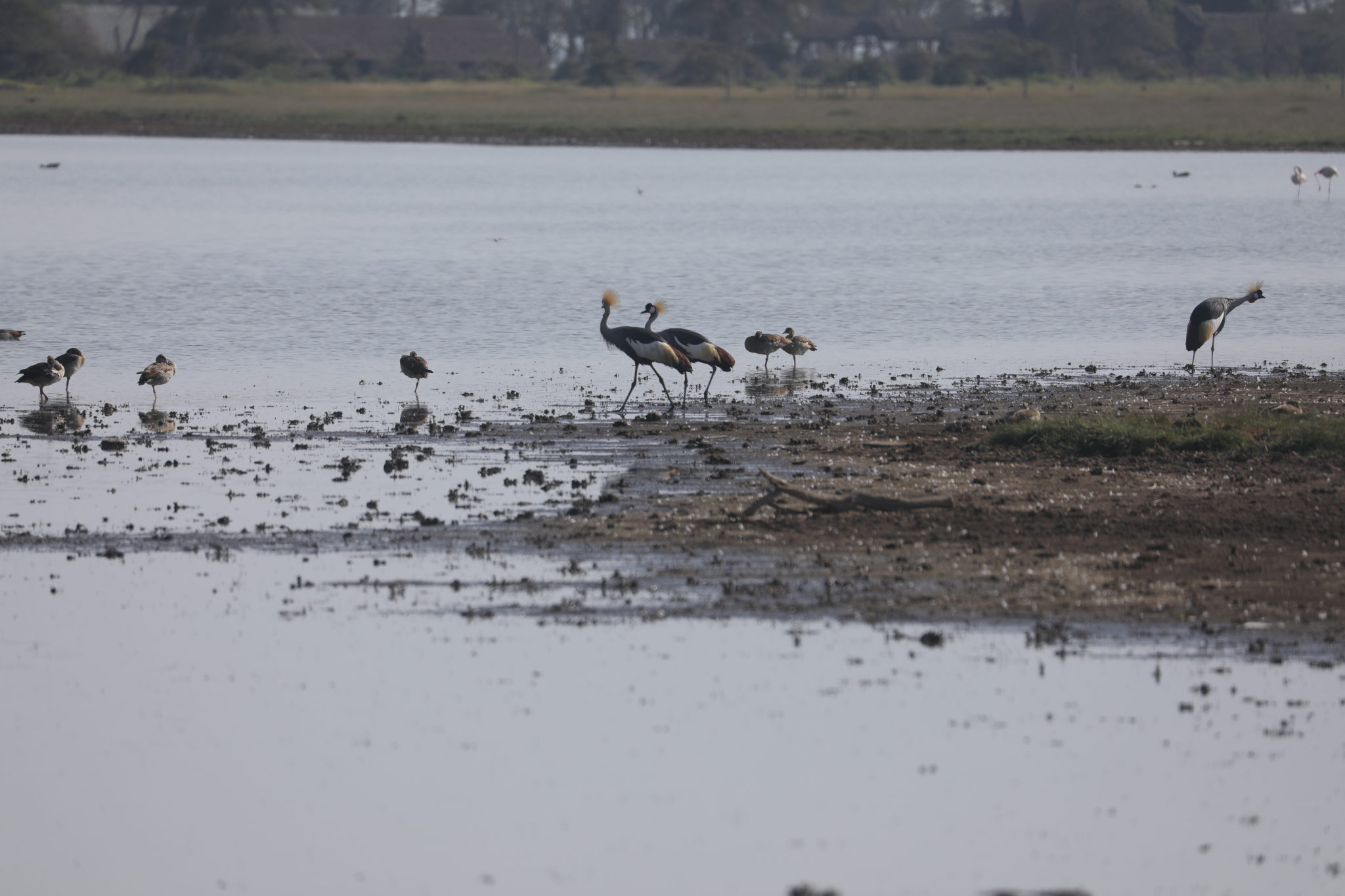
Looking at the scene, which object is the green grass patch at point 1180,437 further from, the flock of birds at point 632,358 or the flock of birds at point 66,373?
the flock of birds at point 66,373

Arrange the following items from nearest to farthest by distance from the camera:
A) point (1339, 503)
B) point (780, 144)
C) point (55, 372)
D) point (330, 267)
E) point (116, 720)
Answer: point (116, 720) → point (1339, 503) → point (55, 372) → point (330, 267) → point (780, 144)

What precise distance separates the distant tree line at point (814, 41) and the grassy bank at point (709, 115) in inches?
189

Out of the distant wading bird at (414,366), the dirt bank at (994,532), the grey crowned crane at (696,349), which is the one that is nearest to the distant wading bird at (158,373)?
the distant wading bird at (414,366)

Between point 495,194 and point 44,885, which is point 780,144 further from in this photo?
point 44,885

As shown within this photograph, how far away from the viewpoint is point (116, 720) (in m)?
8.51

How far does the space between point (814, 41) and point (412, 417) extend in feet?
383

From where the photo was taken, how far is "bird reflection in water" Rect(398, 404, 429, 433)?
1584 centimetres

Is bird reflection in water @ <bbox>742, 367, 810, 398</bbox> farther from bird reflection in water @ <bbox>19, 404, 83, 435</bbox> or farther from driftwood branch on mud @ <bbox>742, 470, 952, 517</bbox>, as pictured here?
bird reflection in water @ <bbox>19, 404, 83, 435</bbox>

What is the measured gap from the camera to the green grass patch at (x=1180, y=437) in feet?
45.0

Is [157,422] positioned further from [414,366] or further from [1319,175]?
[1319,175]

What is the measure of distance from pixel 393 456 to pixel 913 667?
21.4ft

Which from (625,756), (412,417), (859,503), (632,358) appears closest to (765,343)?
(632,358)

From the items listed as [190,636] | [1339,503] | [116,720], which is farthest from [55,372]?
[1339,503]

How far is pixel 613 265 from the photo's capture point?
32562 millimetres
